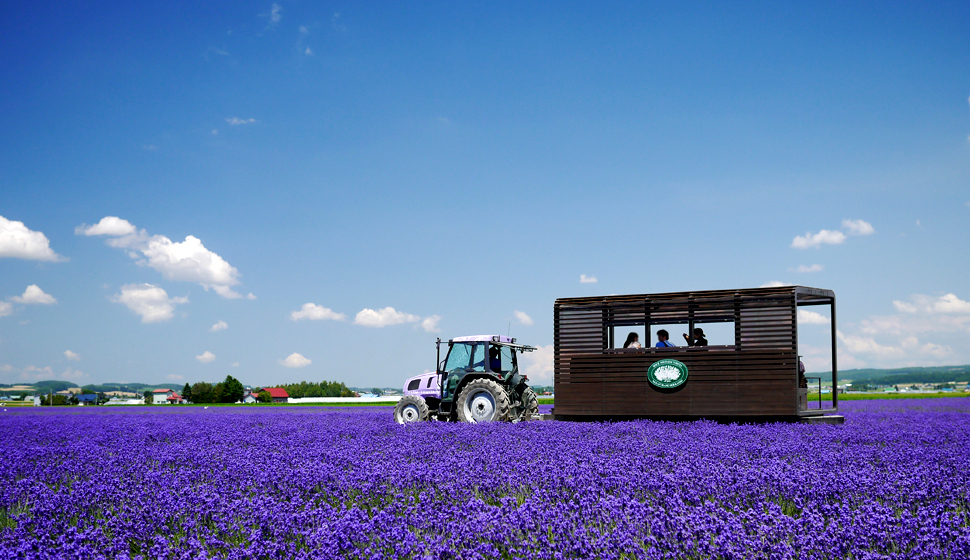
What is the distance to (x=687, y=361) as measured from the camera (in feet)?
40.4

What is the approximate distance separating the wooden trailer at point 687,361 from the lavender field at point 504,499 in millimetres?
2339

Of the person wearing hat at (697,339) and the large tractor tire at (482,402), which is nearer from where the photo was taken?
the person wearing hat at (697,339)

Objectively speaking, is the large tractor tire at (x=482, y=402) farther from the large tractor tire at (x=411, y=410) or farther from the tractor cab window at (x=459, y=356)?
the large tractor tire at (x=411, y=410)

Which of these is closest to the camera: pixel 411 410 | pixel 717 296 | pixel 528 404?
pixel 717 296

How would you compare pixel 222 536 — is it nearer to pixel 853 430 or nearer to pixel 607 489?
pixel 607 489

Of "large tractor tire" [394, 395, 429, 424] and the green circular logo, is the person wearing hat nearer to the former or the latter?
the green circular logo

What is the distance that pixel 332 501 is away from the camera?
5.50m

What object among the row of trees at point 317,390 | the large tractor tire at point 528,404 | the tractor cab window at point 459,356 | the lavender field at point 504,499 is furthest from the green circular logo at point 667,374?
the row of trees at point 317,390

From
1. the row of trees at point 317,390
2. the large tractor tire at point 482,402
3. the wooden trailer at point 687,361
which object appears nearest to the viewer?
the wooden trailer at point 687,361

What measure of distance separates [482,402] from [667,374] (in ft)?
12.8

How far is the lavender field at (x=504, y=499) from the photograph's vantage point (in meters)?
3.92

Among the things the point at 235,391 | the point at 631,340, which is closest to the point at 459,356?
the point at 631,340

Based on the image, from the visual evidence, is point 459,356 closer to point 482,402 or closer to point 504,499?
point 482,402

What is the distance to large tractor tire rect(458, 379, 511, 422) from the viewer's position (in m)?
13.2
